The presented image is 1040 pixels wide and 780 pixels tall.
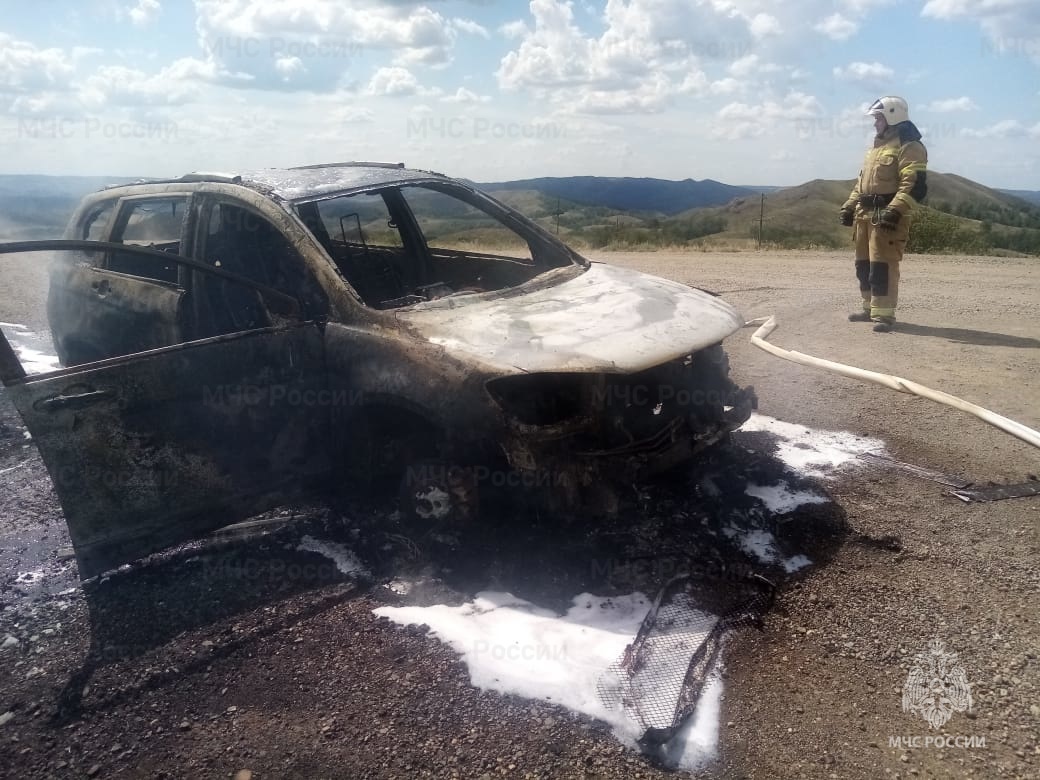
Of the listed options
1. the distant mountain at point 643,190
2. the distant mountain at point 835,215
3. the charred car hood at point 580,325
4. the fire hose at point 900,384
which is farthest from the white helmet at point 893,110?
the distant mountain at point 643,190

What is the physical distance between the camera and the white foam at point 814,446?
4371 mm

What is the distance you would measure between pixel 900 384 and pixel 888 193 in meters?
2.66

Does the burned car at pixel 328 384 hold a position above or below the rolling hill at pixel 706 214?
below

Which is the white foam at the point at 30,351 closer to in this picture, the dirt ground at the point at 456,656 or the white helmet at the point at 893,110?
the dirt ground at the point at 456,656

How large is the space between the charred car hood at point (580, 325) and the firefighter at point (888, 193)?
378cm

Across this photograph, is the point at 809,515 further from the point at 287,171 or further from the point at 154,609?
the point at 287,171

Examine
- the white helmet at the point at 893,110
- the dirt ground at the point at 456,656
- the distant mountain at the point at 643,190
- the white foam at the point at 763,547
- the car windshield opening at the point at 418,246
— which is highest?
the distant mountain at the point at 643,190

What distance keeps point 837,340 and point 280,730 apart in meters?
6.01

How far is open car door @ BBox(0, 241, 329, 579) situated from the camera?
3043mm

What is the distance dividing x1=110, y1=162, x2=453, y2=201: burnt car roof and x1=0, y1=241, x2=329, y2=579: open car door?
0.69m

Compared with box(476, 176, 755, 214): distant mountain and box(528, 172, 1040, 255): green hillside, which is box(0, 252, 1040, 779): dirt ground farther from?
box(476, 176, 755, 214): distant mountain

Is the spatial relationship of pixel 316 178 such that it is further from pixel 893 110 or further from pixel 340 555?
pixel 893 110

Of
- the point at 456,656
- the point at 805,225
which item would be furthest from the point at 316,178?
the point at 805,225

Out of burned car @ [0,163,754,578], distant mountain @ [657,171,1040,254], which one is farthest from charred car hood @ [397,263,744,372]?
distant mountain @ [657,171,1040,254]
